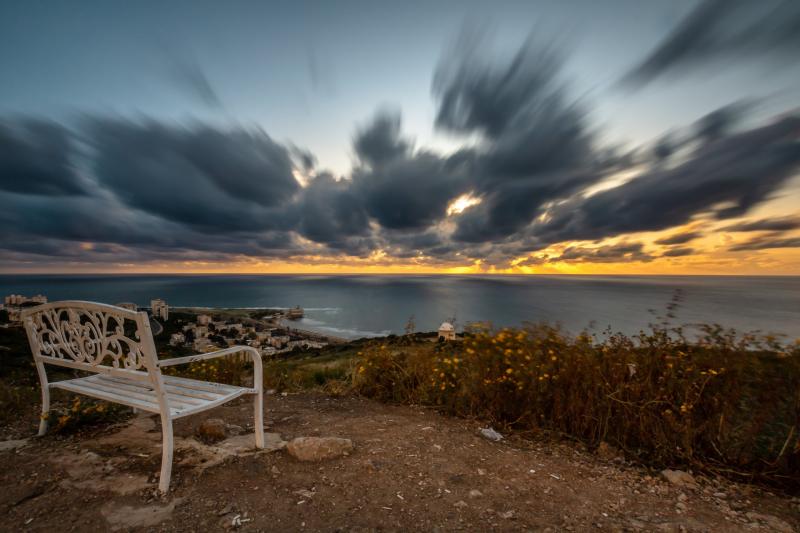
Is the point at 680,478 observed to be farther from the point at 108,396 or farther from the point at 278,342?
the point at 278,342

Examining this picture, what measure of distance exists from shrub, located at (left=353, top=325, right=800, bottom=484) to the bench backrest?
10.6 feet

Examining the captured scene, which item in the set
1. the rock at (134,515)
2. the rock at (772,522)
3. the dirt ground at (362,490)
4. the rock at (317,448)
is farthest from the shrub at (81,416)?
the rock at (772,522)

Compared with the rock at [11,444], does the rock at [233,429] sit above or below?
below

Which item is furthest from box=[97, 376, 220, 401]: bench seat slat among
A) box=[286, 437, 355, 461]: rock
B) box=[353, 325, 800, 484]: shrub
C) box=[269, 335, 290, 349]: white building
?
box=[269, 335, 290, 349]: white building

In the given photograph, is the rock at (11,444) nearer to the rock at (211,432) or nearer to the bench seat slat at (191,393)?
the bench seat slat at (191,393)

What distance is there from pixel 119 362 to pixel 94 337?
423 millimetres

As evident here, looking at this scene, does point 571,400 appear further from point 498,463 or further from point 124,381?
point 124,381

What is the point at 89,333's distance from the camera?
274 centimetres

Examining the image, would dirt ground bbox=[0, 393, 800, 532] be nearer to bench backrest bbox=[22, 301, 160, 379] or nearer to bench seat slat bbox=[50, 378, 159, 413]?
bench seat slat bbox=[50, 378, 159, 413]

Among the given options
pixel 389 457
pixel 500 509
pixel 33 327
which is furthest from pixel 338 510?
pixel 33 327

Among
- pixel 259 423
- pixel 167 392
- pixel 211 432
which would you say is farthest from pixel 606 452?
pixel 167 392

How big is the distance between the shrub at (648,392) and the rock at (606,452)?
0.32 feet

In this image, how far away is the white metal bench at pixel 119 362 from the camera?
7.54ft

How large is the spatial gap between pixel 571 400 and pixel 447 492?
1796 millimetres
